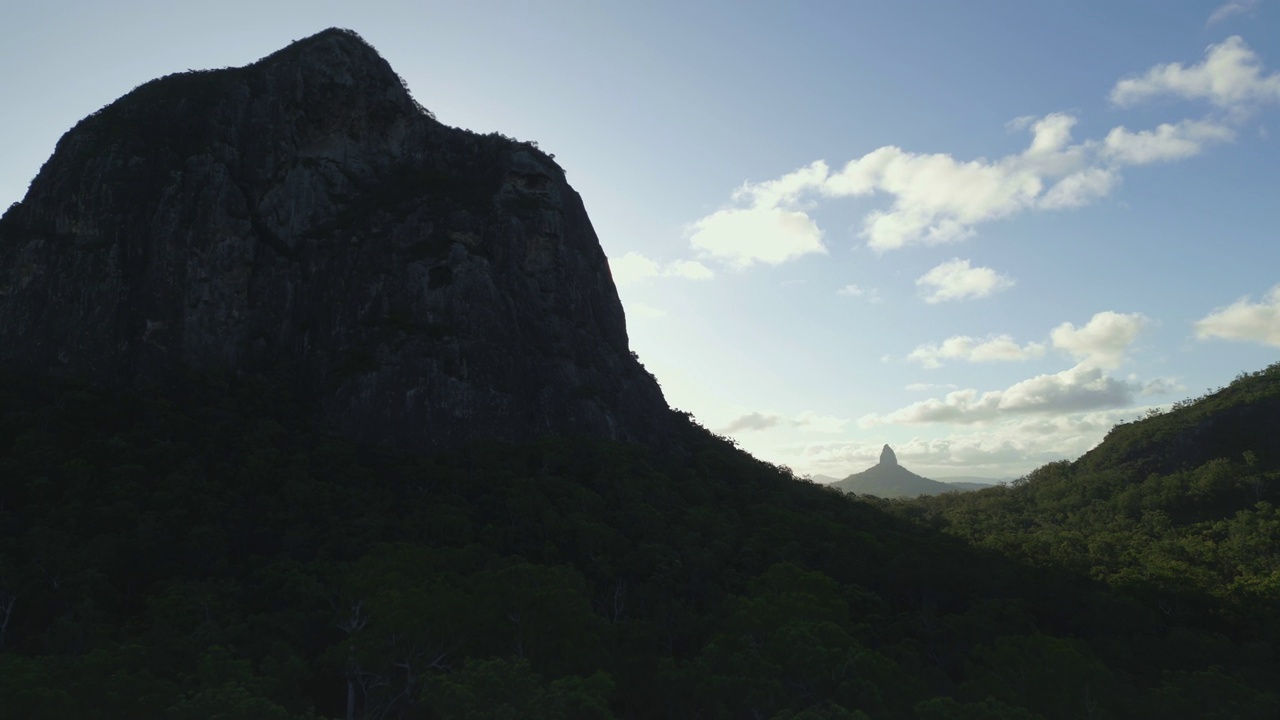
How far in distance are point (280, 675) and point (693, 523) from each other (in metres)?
28.5

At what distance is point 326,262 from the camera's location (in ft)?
218

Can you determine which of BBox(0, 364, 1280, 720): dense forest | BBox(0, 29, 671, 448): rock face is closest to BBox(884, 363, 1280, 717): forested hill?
BBox(0, 364, 1280, 720): dense forest

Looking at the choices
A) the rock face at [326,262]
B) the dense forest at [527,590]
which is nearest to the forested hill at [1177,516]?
the dense forest at [527,590]

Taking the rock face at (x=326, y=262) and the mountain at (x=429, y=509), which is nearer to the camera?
the mountain at (x=429, y=509)

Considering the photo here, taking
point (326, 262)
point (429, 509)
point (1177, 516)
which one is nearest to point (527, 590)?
point (429, 509)

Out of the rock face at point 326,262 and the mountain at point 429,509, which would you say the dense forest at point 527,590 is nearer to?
the mountain at point 429,509

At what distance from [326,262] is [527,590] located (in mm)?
42965

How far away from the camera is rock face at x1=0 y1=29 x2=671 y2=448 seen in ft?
194

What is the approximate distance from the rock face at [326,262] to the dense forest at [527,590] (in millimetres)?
4330

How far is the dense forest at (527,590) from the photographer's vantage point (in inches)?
1126

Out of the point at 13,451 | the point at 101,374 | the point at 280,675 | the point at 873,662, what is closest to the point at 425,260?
the point at 101,374

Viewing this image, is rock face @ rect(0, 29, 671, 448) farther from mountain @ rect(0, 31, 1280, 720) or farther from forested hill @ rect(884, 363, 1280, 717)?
forested hill @ rect(884, 363, 1280, 717)

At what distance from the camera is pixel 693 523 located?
51.4 meters

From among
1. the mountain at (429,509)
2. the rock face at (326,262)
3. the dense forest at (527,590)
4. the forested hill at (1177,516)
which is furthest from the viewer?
the rock face at (326,262)
